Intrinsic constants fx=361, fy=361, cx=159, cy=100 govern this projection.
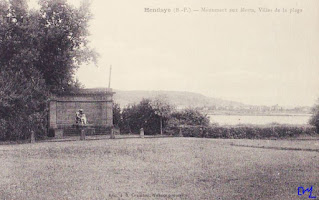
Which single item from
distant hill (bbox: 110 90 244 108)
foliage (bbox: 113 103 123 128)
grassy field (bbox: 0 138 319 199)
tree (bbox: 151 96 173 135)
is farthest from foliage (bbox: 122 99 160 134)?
grassy field (bbox: 0 138 319 199)

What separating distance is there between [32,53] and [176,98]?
24.4 ft

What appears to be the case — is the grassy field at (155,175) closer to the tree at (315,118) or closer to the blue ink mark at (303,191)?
the blue ink mark at (303,191)

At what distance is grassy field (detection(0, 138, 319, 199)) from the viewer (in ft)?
23.1

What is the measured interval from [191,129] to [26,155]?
11.5 meters

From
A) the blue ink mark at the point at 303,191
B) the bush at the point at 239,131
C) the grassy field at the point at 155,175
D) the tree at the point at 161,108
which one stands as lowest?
the blue ink mark at the point at 303,191

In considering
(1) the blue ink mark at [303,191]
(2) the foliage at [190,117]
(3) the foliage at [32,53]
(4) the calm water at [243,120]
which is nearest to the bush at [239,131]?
(4) the calm water at [243,120]

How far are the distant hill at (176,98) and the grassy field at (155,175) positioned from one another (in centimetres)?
329

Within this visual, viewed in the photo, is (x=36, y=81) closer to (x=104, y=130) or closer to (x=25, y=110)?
(x=25, y=110)

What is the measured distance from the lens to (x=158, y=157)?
37.7 ft

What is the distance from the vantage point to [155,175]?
8.56m

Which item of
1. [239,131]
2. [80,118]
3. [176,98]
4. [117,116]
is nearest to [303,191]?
[176,98]

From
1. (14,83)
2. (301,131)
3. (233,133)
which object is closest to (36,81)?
(14,83)

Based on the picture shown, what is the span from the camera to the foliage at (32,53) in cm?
1741

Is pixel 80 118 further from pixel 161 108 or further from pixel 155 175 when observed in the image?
pixel 155 175
